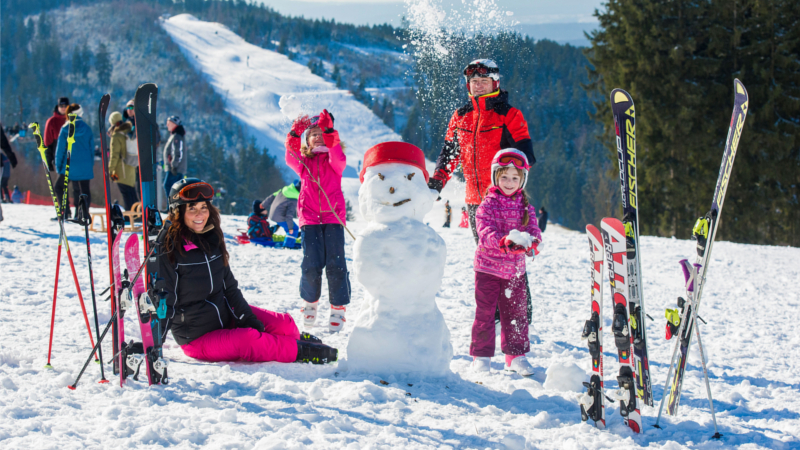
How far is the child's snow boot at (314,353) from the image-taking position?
3.00 m

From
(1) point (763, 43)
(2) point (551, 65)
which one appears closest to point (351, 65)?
(2) point (551, 65)

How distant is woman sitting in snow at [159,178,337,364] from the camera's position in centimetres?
288

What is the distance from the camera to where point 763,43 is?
56.0ft

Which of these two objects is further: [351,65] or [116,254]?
[351,65]

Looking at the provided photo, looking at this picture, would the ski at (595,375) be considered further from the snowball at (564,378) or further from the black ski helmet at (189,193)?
the black ski helmet at (189,193)

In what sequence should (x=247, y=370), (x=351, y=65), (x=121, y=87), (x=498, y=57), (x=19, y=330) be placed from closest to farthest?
(x=247, y=370), (x=19, y=330), (x=498, y=57), (x=121, y=87), (x=351, y=65)

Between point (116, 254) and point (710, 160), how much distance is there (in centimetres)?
1999

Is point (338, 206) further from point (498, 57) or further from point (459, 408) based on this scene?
point (498, 57)

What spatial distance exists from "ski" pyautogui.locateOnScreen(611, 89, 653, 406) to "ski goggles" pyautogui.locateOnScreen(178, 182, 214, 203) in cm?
217

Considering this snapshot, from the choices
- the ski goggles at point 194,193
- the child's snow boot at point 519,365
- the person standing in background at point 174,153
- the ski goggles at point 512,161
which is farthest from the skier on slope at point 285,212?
the child's snow boot at point 519,365

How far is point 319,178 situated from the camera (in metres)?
3.85

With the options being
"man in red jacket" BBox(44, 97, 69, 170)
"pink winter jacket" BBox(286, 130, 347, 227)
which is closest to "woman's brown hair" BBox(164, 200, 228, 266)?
"pink winter jacket" BBox(286, 130, 347, 227)

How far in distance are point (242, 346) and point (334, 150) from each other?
161 cm

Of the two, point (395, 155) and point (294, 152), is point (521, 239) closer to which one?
point (395, 155)
